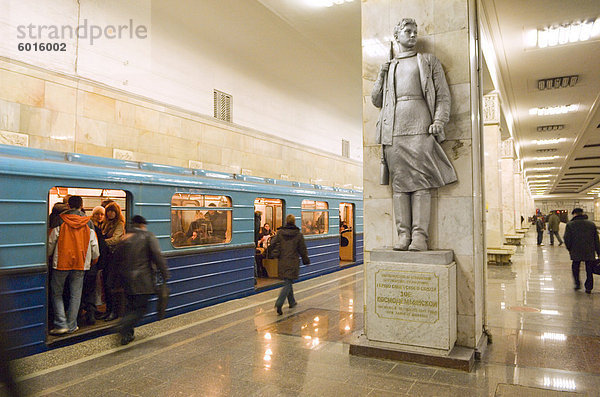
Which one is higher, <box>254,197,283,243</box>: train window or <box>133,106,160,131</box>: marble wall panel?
<box>133,106,160,131</box>: marble wall panel

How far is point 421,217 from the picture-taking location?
4.52 metres

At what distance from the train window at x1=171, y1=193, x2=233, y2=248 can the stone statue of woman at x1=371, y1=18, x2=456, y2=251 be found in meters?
3.42

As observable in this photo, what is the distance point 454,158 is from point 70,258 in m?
4.68

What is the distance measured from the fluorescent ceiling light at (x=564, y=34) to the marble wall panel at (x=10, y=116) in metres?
9.57

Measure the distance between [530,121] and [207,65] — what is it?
13091mm

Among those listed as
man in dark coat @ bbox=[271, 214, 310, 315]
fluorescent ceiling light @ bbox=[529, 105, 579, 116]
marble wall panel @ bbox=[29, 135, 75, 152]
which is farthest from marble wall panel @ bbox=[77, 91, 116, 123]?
fluorescent ceiling light @ bbox=[529, 105, 579, 116]

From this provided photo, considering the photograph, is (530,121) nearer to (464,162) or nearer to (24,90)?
(464,162)

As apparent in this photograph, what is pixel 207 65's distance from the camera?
10.1 meters

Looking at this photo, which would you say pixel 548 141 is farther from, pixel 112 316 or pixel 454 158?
pixel 112 316

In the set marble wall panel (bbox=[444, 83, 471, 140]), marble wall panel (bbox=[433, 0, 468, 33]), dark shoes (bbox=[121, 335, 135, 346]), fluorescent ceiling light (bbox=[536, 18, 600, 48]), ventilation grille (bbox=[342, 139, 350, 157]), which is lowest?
dark shoes (bbox=[121, 335, 135, 346])

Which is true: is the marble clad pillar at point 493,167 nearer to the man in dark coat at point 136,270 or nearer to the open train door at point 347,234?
the open train door at point 347,234

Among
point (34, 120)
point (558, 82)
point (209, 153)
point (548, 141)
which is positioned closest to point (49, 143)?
point (34, 120)

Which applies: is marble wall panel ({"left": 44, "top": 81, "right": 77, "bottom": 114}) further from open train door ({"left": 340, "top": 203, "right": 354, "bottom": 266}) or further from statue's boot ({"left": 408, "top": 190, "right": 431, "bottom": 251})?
open train door ({"left": 340, "top": 203, "right": 354, "bottom": 266})

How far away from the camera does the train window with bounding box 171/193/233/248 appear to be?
6.50m
